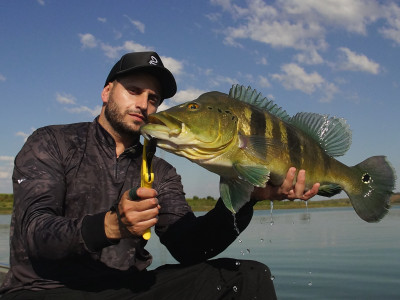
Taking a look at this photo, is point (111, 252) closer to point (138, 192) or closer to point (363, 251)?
point (138, 192)

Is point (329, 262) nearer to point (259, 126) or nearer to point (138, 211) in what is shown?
point (259, 126)

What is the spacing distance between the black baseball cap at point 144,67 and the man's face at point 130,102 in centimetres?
7

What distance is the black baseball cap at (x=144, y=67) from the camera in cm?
459

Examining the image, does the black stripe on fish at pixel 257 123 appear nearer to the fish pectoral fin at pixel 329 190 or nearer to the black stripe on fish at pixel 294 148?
the black stripe on fish at pixel 294 148

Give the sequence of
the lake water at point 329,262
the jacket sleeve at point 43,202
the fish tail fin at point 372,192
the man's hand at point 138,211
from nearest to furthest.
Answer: the man's hand at point 138,211 < the jacket sleeve at point 43,202 < the fish tail fin at point 372,192 < the lake water at point 329,262

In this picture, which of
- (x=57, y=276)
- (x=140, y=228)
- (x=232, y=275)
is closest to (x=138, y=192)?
(x=140, y=228)

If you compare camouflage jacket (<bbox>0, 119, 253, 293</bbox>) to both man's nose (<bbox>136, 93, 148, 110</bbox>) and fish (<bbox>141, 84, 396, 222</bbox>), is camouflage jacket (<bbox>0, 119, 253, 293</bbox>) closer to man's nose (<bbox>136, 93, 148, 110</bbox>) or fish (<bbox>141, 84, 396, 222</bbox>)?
man's nose (<bbox>136, 93, 148, 110</bbox>)

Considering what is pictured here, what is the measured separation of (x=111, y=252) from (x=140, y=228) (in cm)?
159

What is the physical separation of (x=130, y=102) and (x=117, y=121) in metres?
0.24

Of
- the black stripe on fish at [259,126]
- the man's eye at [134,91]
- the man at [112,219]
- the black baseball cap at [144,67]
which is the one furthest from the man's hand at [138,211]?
the black baseball cap at [144,67]

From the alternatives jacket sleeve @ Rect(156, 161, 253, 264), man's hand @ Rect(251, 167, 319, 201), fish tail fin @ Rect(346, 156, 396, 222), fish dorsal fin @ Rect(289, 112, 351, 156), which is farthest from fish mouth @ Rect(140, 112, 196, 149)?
fish tail fin @ Rect(346, 156, 396, 222)

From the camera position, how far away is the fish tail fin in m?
4.03

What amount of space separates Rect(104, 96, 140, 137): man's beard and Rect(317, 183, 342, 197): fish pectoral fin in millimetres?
1937

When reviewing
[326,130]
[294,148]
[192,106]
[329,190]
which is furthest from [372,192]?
[192,106]
